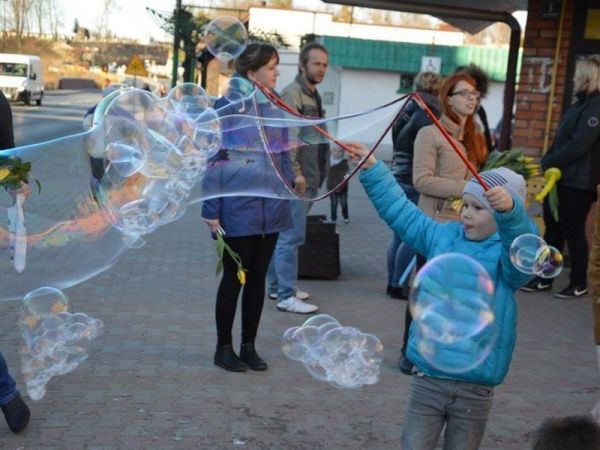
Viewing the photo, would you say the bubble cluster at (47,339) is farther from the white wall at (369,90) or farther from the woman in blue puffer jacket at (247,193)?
the white wall at (369,90)

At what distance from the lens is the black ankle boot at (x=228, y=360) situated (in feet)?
18.8

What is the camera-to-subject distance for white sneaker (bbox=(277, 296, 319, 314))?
24.0 feet

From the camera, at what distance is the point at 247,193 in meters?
5.11

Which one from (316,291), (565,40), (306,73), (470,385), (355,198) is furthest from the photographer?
(355,198)

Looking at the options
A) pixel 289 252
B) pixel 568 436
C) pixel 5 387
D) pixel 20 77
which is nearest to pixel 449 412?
pixel 568 436

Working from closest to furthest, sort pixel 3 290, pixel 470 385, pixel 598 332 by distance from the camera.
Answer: pixel 470 385 → pixel 598 332 → pixel 3 290

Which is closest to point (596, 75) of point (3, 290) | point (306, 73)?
point (306, 73)

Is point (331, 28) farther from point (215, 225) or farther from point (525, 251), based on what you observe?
point (525, 251)

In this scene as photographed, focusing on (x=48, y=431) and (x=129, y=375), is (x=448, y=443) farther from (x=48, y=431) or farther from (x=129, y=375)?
(x=129, y=375)

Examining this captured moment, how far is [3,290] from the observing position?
4609mm

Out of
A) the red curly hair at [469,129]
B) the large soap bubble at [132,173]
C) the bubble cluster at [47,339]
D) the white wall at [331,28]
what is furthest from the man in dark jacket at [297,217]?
the white wall at [331,28]

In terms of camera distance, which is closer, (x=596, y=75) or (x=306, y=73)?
(x=306, y=73)

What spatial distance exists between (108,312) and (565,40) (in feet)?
17.9

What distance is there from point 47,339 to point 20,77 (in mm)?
46166
